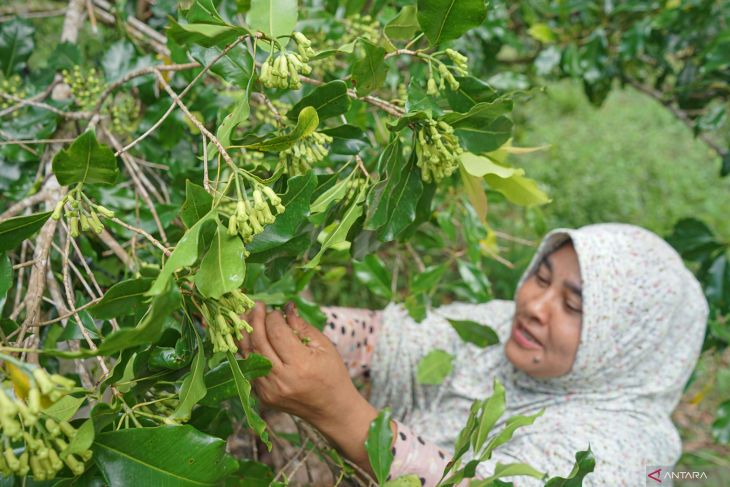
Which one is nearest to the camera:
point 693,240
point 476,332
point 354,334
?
point 476,332

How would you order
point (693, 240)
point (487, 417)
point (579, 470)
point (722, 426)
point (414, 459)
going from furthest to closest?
point (693, 240) → point (722, 426) → point (414, 459) → point (487, 417) → point (579, 470)

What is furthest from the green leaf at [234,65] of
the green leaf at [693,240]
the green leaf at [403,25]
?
the green leaf at [693,240]

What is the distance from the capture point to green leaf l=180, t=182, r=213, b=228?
67 cm

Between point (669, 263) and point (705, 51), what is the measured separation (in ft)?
2.13

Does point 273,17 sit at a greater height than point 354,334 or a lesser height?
greater

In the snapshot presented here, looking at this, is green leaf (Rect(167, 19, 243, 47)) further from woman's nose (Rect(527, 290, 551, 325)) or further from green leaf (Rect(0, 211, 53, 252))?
woman's nose (Rect(527, 290, 551, 325))

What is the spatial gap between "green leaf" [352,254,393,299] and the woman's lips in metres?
0.32

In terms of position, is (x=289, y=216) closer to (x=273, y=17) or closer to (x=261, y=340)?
(x=273, y=17)

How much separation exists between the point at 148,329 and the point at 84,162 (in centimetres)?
22

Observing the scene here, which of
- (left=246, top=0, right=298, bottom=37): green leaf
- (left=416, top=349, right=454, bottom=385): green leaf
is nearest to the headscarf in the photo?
(left=416, top=349, right=454, bottom=385): green leaf

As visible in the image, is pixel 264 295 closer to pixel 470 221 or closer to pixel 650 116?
pixel 470 221

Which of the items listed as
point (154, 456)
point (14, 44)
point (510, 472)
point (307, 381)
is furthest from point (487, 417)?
point (14, 44)

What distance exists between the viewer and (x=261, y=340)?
41.6 inches

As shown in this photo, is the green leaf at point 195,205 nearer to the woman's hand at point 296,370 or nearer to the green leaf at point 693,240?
the woman's hand at point 296,370
